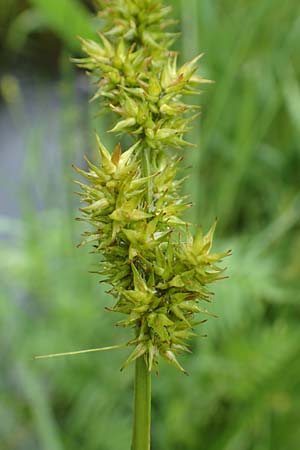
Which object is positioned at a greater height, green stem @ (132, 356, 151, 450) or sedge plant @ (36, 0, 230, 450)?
sedge plant @ (36, 0, 230, 450)

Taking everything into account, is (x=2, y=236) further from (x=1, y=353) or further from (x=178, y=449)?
(x=178, y=449)

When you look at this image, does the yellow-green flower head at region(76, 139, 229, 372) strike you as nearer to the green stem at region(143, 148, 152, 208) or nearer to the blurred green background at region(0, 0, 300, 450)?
the green stem at region(143, 148, 152, 208)

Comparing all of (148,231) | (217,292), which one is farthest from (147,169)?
(217,292)

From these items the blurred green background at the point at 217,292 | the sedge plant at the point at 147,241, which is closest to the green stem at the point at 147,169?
the sedge plant at the point at 147,241

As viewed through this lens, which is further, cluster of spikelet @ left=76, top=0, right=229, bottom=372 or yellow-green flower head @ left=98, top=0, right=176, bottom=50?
yellow-green flower head @ left=98, top=0, right=176, bottom=50

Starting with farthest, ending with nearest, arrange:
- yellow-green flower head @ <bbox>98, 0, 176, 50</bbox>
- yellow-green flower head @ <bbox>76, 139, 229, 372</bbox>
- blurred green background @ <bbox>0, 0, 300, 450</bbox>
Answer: blurred green background @ <bbox>0, 0, 300, 450</bbox> < yellow-green flower head @ <bbox>98, 0, 176, 50</bbox> < yellow-green flower head @ <bbox>76, 139, 229, 372</bbox>

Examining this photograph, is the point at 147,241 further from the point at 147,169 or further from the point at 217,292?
the point at 217,292

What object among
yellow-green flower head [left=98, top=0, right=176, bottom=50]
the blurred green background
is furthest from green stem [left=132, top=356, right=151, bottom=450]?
the blurred green background
